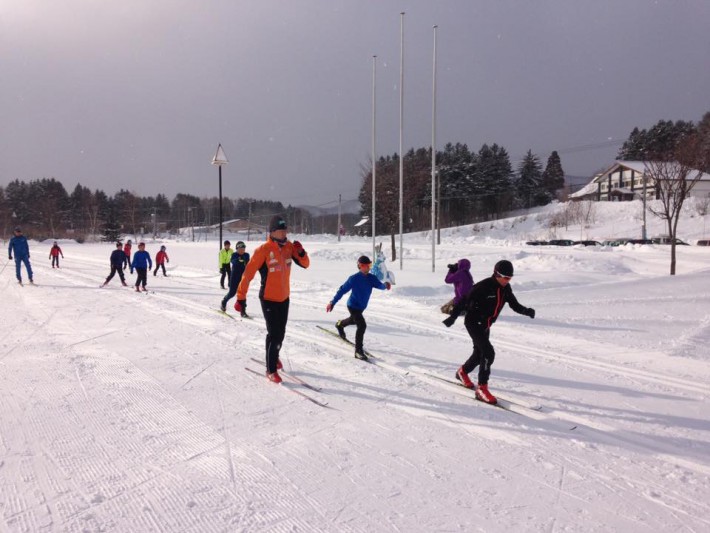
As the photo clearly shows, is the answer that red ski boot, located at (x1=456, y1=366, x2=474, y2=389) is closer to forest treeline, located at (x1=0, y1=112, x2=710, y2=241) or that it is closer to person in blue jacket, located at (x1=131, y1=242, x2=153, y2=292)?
person in blue jacket, located at (x1=131, y1=242, x2=153, y2=292)

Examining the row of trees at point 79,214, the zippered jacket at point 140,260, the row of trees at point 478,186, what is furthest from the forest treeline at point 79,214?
the zippered jacket at point 140,260

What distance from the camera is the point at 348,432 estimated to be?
383cm

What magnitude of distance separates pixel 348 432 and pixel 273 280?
79.8 inches

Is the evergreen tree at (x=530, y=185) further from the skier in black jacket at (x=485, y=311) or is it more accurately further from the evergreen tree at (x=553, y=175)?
the skier in black jacket at (x=485, y=311)

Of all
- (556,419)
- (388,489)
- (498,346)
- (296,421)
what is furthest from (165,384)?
(498,346)

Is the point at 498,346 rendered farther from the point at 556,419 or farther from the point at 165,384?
the point at 165,384

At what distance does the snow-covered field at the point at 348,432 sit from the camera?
273 cm

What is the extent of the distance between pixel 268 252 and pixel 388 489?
3.00 metres

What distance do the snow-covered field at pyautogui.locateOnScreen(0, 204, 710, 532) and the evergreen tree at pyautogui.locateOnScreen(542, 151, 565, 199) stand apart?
78386 millimetres

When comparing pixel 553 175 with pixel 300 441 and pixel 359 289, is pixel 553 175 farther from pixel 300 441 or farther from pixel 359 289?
pixel 300 441

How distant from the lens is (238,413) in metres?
4.22

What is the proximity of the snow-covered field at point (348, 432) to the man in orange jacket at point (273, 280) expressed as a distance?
530mm

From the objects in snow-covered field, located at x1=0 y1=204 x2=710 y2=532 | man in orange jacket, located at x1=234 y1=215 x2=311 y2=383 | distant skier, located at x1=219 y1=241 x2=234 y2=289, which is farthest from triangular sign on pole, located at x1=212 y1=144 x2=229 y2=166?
man in orange jacket, located at x1=234 y1=215 x2=311 y2=383

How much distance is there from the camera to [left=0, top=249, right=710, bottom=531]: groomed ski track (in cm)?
273
